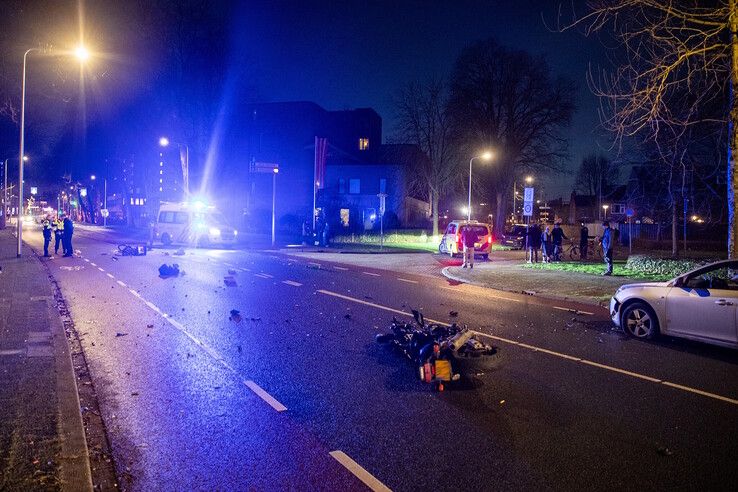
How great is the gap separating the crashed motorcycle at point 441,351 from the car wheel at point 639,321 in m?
2.91

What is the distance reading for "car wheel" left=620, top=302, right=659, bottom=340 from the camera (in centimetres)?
908

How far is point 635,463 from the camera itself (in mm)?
4379

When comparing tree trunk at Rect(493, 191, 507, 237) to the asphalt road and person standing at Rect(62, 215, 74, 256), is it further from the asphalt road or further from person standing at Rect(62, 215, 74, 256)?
the asphalt road

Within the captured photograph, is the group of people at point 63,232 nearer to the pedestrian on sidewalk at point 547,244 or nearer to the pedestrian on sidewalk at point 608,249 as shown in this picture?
the pedestrian on sidewalk at point 547,244

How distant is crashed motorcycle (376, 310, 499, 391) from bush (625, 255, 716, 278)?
11168mm

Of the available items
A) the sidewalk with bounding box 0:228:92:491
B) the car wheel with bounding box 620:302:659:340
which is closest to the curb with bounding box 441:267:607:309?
the car wheel with bounding box 620:302:659:340

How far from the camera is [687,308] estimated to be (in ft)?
27.8

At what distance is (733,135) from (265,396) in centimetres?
1193

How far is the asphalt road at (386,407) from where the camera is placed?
4184 mm

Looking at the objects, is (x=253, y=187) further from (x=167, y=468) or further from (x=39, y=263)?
(x=167, y=468)

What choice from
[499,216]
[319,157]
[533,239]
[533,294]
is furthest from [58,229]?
[499,216]

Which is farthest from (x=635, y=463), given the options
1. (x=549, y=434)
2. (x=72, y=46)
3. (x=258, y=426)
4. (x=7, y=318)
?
(x=72, y=46)

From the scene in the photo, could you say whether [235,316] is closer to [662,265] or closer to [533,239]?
[662,265]

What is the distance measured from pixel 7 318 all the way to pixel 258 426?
281 inches
